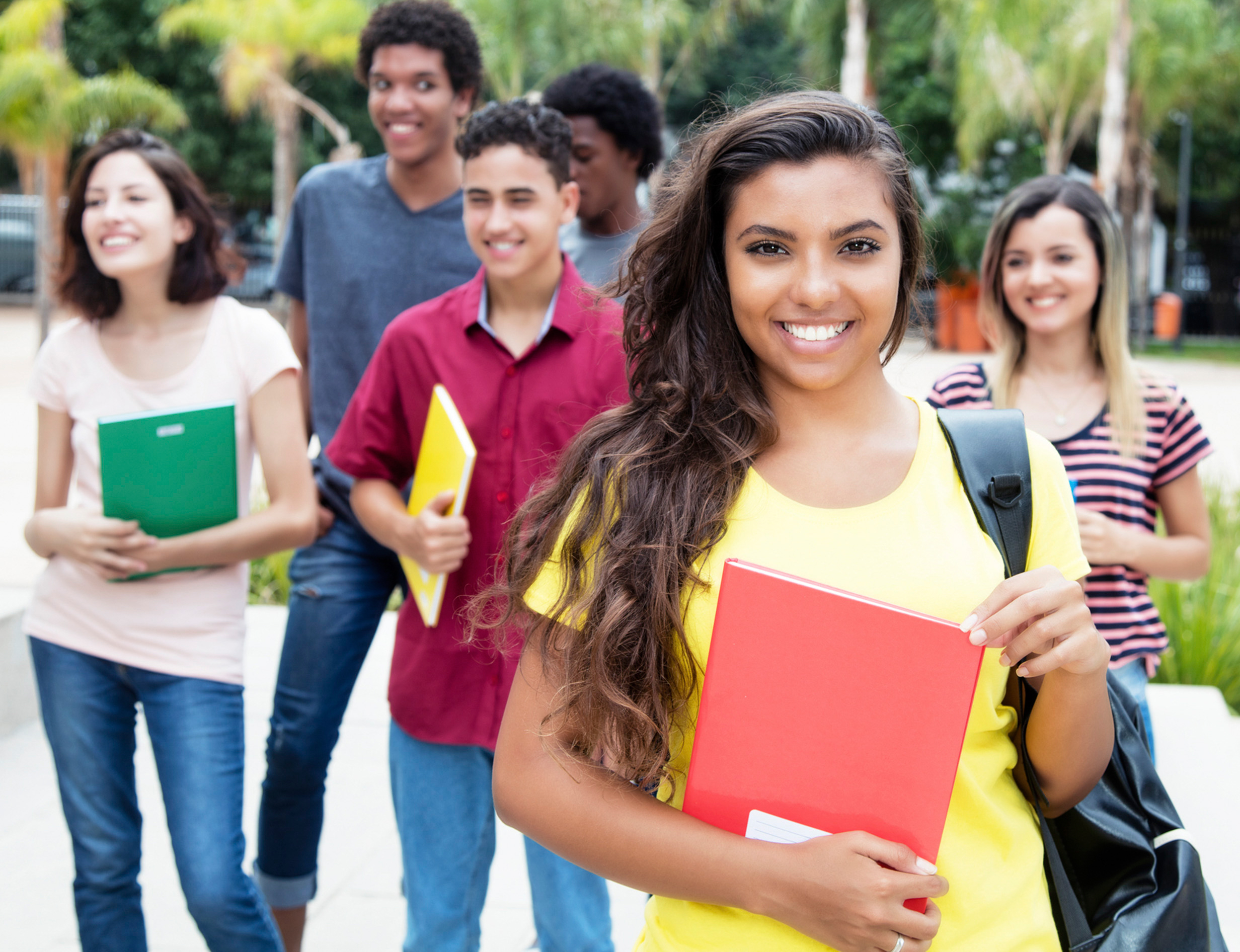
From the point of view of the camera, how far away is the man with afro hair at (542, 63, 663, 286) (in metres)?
3.51

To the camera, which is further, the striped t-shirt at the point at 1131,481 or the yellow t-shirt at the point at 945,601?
the striped t-shirt at the point at 1131,481

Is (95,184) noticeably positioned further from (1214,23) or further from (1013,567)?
(1214,23)

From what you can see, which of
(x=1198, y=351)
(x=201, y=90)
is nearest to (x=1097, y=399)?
(x=1198, y=351)

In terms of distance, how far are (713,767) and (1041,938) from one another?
0.46 metres

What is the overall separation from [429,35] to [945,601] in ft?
7.83

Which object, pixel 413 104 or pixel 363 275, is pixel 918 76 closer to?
pixel 413 104

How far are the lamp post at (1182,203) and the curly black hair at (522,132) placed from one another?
19.4 metres

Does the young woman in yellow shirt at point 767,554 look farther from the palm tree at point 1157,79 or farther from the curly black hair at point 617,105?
the palm tree at point 1157,79

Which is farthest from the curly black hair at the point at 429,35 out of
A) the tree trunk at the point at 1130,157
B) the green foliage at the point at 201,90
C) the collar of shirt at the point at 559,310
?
the green foliage at the point at 201,90

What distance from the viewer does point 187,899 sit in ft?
7.49

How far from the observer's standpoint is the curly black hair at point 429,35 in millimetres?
3164

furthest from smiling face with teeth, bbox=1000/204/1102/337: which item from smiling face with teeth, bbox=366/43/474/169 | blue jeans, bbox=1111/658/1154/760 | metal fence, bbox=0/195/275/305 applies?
metal fence, bbox=0/195/275/305

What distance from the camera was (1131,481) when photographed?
8.39ft

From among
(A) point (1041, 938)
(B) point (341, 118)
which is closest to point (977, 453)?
(A) point (1041, 938)
